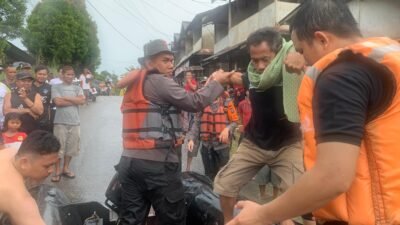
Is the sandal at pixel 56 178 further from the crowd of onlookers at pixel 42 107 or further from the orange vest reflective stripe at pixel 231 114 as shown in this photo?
the orange vest reflective stripe at pixel 231 114

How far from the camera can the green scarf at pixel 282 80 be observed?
118 inches

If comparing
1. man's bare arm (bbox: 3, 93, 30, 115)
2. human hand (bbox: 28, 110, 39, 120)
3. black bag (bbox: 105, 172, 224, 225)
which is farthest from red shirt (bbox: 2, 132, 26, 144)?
black bag (bbox: 105, 172, 224, 225)

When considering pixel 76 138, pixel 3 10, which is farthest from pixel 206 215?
pixel 3 10

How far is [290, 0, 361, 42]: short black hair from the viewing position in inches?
58.9

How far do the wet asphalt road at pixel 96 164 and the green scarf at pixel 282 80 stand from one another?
2.73 meters

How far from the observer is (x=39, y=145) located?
278 centimetres

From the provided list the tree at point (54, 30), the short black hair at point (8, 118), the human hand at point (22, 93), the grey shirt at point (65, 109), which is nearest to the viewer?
the short black hair at point (8, 118)

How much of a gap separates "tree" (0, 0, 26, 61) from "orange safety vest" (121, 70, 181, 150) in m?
21.8

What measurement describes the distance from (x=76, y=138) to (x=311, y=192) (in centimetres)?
623

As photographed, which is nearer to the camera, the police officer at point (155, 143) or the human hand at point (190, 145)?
the police officer at point (155, 143)

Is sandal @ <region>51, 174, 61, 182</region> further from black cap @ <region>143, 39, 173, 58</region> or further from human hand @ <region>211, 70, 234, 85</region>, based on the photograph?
human hand @ <region>211, 70, 234, 85</region>

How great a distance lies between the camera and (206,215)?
12.6 ft

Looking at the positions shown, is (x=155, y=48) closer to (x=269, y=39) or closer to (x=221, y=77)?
(x=221, y=77)

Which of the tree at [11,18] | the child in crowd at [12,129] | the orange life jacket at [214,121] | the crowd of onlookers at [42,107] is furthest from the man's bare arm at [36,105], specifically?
the tree at [11,18]
